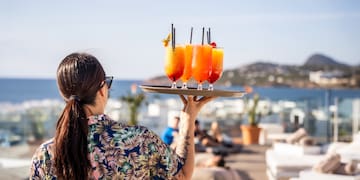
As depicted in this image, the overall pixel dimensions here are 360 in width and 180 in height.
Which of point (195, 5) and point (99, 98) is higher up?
point (195, 5)

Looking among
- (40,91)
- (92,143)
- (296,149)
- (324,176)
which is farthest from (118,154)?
(40,91)

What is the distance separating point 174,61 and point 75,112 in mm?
425

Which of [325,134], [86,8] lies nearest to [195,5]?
[86,8]

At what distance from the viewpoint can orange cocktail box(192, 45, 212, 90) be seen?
203cm

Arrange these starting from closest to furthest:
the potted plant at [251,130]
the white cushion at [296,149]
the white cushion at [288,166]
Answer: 1. the white cushion at [288,166]
2. the white cushion at [296,149]
3. the potted plant at [251,130]

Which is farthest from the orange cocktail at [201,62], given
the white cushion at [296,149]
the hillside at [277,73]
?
the hillside at [277,73]

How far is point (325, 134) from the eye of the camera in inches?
473

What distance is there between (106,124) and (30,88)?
5107 centimetres

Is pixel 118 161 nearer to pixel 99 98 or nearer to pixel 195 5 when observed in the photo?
pixel 99 98

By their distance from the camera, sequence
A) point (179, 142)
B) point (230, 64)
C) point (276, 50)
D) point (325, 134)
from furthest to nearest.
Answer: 1. point (230, 64)
2. point (276, 50)
3. point (325, 134)
4. point (179, 142)

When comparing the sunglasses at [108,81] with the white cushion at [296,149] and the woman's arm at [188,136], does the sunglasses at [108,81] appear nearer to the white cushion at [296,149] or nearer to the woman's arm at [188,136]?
the woman's arm at [188,136]

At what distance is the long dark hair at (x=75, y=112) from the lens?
5.71 feet

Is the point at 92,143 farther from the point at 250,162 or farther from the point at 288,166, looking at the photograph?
the point at 250,162

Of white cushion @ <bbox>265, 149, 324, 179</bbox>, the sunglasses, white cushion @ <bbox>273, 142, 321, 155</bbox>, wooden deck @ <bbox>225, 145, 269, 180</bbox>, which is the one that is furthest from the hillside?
the sunglasses
